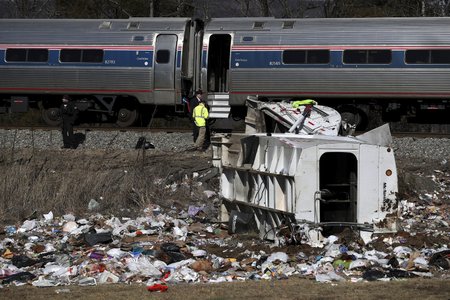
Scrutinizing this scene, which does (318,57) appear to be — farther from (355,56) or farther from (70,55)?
(70,55)

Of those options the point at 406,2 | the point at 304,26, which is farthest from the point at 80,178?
the point at 406,2

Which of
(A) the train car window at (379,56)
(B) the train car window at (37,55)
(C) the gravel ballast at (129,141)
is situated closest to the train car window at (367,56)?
(A) the train car window at (379,56)

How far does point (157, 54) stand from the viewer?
987 inches

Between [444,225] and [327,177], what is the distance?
7.71 ft

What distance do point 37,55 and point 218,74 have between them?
17.2 feet

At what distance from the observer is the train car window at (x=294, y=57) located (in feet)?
80.0

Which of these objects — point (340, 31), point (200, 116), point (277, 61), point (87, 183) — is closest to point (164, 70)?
point (277, 61)

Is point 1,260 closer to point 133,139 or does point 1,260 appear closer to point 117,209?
point 117,209

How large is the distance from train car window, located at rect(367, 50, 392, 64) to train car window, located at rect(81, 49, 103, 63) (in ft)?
24.6

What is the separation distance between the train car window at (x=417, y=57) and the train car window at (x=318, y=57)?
6.99 ft

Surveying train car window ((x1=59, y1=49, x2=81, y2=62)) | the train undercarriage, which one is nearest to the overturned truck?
the train undercarriage

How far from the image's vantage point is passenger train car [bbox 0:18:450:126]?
23969mm

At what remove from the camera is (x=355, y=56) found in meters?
24.2

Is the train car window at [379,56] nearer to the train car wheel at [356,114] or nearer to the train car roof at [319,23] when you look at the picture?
the train car roof at [319,23]
